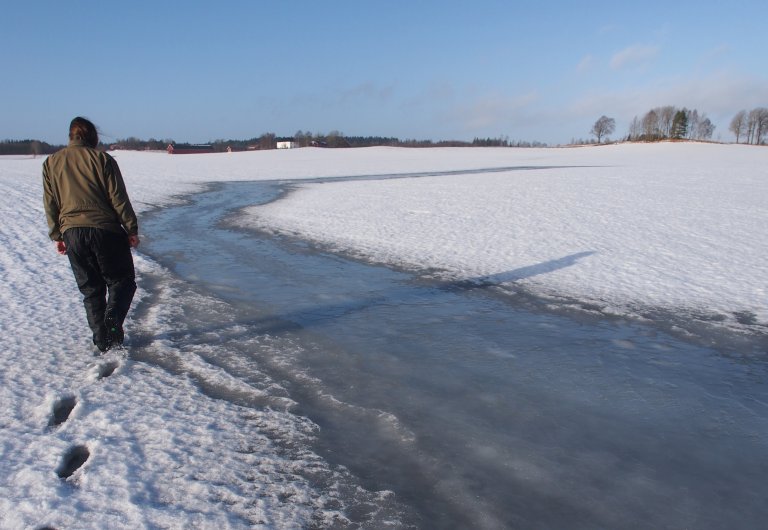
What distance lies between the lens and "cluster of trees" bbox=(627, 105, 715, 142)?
9695 cm

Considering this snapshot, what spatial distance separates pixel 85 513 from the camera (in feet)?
8.79

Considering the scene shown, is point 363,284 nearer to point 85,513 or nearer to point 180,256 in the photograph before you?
point 180,256

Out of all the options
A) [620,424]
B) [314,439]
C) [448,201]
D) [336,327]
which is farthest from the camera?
[448,201]

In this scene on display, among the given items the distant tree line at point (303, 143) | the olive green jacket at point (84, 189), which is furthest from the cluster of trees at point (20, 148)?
the olive green jacket at point (84, 189)

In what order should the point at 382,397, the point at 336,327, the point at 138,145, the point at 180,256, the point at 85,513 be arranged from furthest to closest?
1. the point at 138,145
2. the point at 180,256
3. the point at 336,327
4. the point at 382,397
5. the point at 85,513

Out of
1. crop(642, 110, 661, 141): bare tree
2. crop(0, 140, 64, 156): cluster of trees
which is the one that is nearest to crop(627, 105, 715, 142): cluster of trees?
crop(642, 110, 661, 141): bare tree

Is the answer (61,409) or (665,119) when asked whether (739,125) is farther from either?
(61,409)

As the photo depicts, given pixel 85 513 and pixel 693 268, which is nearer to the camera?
pixel 85 513

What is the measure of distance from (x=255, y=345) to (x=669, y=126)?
117m

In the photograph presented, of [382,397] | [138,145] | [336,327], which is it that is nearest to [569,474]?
[382,397]

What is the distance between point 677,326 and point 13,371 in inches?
258

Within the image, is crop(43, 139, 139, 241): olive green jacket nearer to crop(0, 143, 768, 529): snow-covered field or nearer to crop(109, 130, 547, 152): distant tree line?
crop(0, 143, 768, 529): snow-covered field

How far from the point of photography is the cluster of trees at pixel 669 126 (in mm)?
96950

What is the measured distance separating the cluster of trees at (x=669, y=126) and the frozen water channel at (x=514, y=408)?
9609 centimetres
